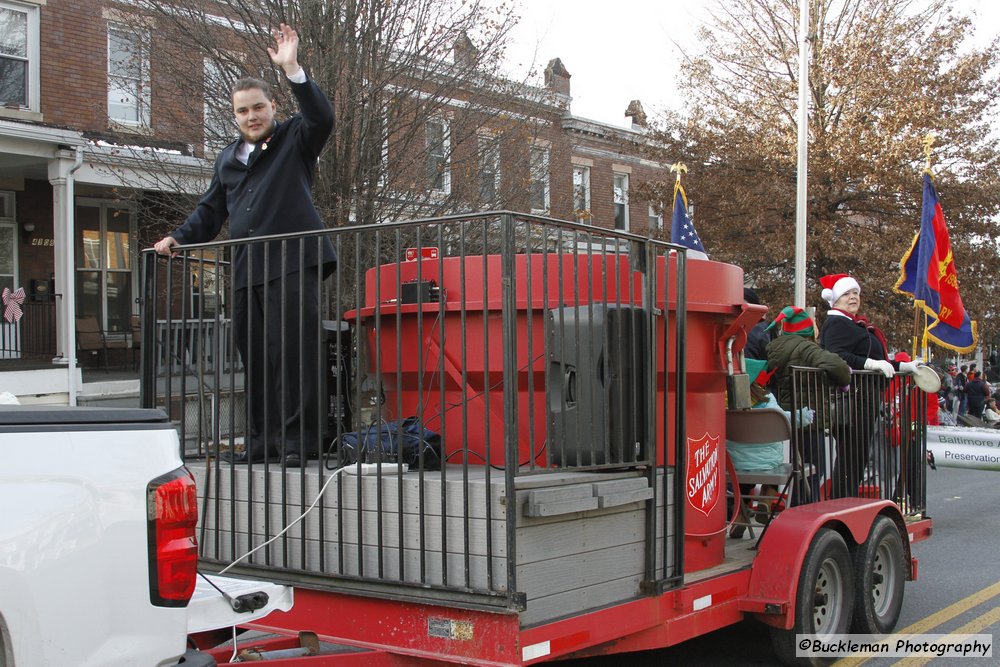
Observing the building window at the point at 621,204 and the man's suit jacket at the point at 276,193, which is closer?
the man's suit jacket at the point at 276,193

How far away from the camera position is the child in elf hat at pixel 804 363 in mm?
5754

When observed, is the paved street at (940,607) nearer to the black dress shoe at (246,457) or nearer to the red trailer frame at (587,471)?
the red trailer frame at (587,471)

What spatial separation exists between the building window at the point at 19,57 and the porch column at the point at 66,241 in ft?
6.17

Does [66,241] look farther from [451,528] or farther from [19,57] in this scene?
[451,528]

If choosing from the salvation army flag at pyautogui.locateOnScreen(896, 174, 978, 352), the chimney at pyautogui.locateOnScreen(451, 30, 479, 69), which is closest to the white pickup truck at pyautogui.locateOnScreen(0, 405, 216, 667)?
the chimney at pyautogui.locateOnScreen(451, 30, 479, 69)

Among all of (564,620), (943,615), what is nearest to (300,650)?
(564,620)

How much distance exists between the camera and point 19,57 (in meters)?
16.0

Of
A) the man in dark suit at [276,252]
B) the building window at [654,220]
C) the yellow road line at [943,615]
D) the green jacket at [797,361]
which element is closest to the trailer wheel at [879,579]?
the yellow road line at [943,615]

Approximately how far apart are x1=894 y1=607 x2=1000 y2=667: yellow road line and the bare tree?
44.2 ft

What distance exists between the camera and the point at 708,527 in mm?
4887

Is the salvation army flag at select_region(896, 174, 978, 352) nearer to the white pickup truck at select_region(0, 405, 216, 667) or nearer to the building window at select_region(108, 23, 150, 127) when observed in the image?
the building window at select_region(108, 23, 150, 127)

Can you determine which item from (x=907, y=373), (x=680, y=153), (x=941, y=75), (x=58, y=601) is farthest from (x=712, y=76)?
(x=58, y=601)

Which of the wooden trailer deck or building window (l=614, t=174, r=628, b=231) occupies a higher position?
building window (l=614, t=174, r=628, b=231)

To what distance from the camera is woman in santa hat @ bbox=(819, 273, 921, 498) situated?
19.6 feet
